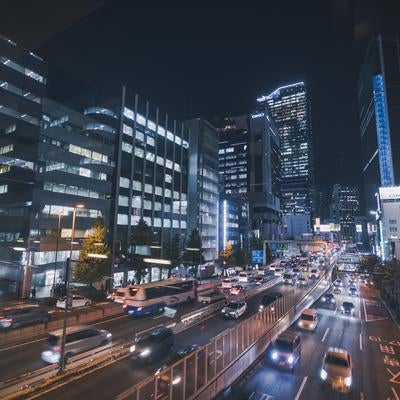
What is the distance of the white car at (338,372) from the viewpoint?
14.9m

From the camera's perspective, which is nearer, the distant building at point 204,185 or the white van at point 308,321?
the white van at point 308,321

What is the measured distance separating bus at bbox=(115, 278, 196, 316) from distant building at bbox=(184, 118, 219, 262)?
35.8 m

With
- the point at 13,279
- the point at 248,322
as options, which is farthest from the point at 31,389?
the point at 13,279

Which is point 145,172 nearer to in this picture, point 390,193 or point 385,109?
point 390,193

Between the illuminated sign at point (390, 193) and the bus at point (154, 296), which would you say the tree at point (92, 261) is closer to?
the bus at point (154, 296)

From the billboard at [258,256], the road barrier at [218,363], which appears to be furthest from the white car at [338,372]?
the billboard at [258,256]

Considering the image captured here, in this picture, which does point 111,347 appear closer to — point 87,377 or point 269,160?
point 87,377

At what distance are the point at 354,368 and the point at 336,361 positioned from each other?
12.4 ft

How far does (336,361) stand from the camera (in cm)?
1584

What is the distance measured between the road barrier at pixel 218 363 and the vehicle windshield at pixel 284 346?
1208 mm

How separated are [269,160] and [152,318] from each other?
126078 millimetres

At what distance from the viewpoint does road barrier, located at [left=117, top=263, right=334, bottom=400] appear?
1129 cm

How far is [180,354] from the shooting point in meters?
15.1

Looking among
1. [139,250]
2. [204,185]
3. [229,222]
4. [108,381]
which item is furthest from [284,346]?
[229,222]
